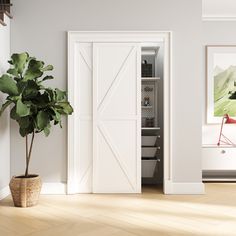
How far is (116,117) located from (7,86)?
61.6 inches

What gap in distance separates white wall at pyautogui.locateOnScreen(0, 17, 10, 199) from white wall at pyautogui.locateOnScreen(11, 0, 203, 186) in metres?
0.11

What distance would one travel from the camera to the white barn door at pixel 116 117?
16.6ft

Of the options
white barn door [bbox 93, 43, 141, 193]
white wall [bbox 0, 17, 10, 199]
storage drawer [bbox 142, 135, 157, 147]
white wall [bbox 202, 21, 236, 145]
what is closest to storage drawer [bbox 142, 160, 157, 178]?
storage drawer [bbox 142, 135, 157, 147]

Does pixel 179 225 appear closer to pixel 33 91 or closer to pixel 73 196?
pixel 73 196

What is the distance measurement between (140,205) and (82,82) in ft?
6.14

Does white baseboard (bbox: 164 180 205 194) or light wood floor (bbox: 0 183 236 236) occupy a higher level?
white baseboard (bbox: 164 180 205 194)

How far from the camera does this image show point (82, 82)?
508 centimetres

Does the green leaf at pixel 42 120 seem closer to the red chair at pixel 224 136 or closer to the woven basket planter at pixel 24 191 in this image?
the woven basket planter at pixel 24 191

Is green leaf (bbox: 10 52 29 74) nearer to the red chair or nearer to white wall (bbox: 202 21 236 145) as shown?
white wall (bbox: 202 21 236 145)

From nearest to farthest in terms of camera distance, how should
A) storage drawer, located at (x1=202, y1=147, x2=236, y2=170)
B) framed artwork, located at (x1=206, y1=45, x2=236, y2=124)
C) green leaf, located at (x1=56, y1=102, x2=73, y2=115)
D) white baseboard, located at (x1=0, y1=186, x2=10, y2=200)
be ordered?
1. green leaf, located at (x1=56, y1=102, x2=73, y2=115)
2. white baseboard, located at (x1=0, y1=186, x2=10, y2=200)
3. storage drawer, located at (x1=202, y1=147, x2=236, y2=170)
4. framed artwork, located at (x1=206, y1=45, x2=236, y2=124)

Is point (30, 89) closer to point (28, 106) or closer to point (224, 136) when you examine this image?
point (28, 106)

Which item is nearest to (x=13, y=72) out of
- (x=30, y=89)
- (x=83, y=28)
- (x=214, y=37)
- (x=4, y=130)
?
(x=30, y=89)

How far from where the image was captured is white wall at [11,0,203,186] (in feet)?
16.6

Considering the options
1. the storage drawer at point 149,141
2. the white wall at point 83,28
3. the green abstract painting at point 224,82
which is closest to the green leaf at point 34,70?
the white wall at point 83,28
